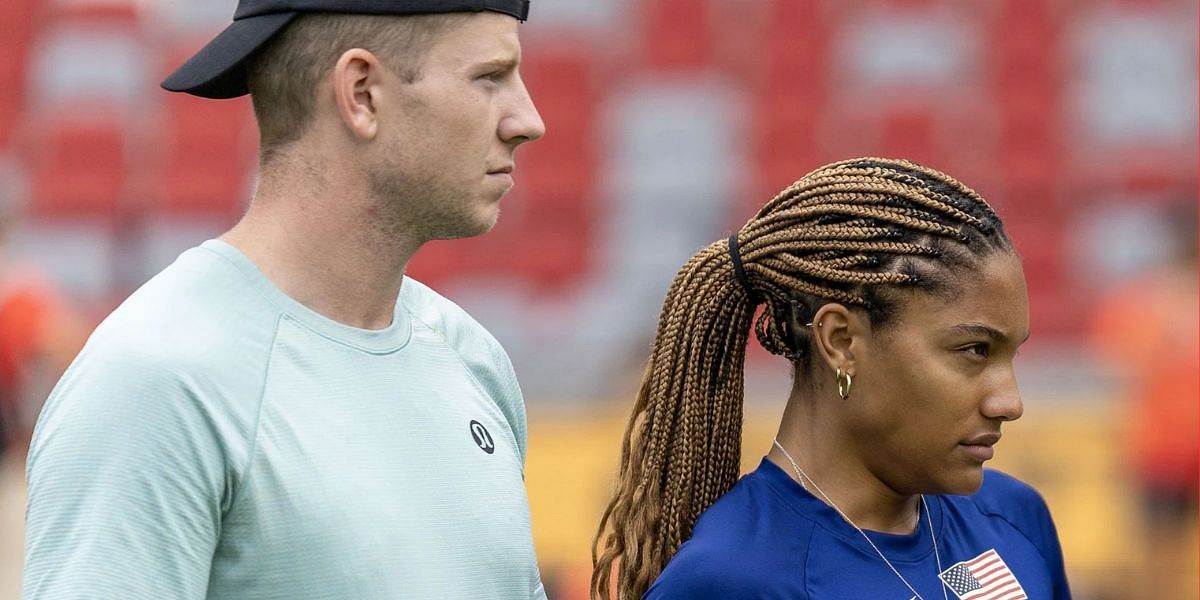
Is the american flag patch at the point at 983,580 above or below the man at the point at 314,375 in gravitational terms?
below

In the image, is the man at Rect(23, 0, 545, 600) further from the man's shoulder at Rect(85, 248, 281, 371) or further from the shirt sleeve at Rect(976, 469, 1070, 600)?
the shirt sleeve at Rect(976, 469, 1070, 600)

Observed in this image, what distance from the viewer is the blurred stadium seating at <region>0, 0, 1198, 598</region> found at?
26.4 feet

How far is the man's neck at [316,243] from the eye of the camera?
1.75 meters

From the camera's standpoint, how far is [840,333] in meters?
1.97

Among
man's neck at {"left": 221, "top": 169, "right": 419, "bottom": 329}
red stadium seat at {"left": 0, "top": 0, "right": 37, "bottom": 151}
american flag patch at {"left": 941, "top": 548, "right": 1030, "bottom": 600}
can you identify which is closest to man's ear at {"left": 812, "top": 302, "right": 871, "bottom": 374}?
american flag patch at {"left": 941, "top": 548, "right": 1030, "bottom": 600}

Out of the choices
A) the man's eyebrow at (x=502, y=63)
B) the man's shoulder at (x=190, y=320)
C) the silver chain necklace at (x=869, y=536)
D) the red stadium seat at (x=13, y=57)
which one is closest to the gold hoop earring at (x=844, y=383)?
the silver chain necklace at (x=869, y=536)

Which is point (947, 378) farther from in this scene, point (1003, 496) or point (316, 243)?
point (316, 243)

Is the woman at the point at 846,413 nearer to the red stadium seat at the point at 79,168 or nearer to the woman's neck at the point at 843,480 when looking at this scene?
the woman's neck at the point at 843,480

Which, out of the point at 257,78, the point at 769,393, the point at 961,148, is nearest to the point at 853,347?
the point at 257,78

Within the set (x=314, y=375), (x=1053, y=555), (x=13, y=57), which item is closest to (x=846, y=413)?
(x=1053, y=555)

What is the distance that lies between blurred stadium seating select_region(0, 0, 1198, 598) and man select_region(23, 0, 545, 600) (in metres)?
5.78

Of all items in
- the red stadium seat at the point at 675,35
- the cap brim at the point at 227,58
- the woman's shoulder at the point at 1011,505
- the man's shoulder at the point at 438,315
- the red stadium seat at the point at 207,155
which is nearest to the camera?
the cap brim at the point at 227,58

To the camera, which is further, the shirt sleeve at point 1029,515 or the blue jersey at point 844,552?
the shirt sleeve at point 1029,515

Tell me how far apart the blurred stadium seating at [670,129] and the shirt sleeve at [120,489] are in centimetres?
606
